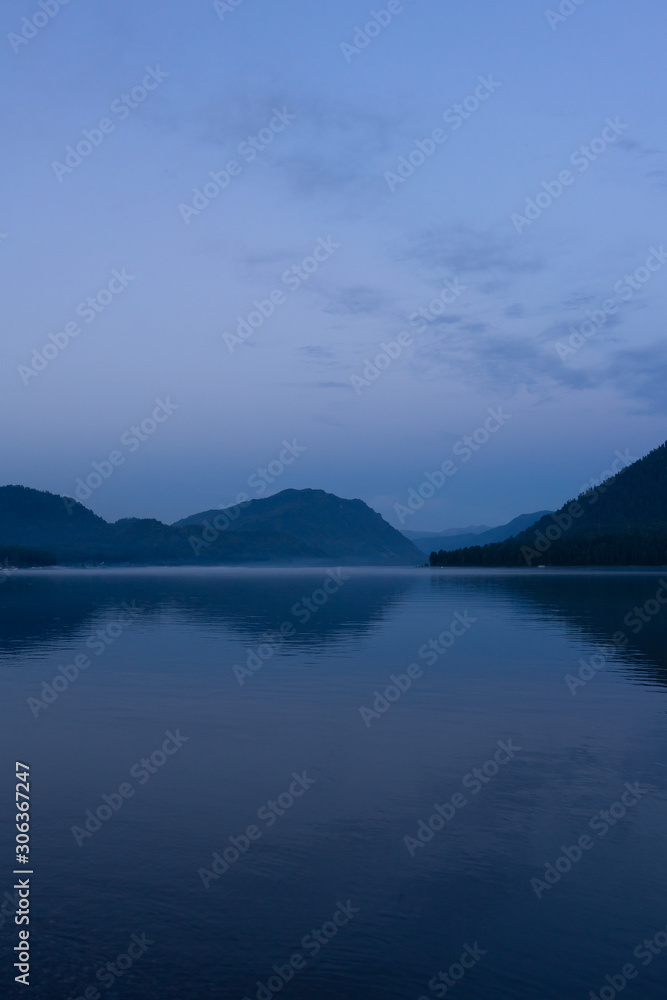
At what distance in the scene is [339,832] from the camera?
66.2 ft

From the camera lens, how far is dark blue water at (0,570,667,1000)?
1393 cm

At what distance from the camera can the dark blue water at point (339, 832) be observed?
1393 centimetres

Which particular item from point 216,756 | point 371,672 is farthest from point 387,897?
point 371,672

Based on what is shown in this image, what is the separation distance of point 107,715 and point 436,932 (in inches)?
854

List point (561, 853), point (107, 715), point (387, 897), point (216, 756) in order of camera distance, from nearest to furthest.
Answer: point (387, 897) → point (561, 853) → point (216, 756) → point (107, 715)

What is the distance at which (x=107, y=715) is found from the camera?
1330 inches

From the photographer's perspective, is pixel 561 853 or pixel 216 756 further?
pixel 216 756

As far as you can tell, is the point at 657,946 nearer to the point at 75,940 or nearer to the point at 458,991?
the point at 458,991

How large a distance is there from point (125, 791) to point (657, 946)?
1421cm

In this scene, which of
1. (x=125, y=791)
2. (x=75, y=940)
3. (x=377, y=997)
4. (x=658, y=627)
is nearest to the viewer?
(x=377, y=997)

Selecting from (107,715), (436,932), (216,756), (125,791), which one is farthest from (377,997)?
(107,715)

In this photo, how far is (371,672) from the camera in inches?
1812

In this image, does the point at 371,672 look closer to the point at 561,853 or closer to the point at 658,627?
the point at 561,853

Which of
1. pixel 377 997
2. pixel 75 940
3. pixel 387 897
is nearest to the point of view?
pixel 377 997
